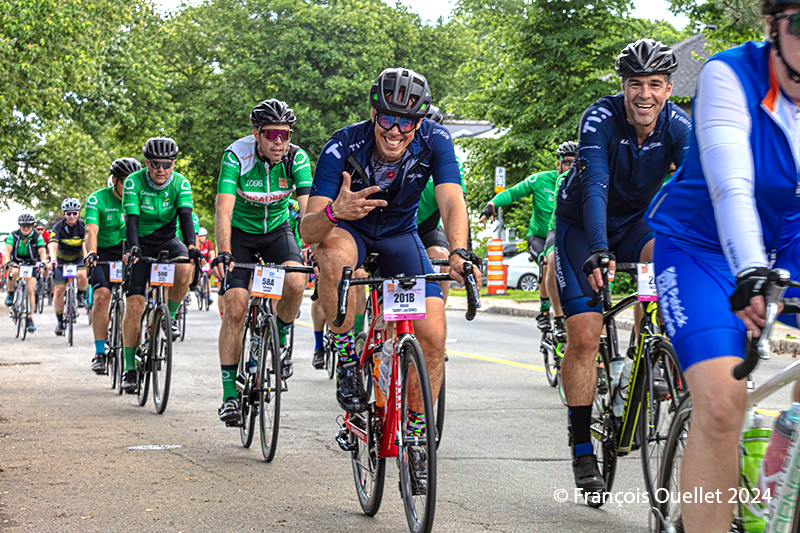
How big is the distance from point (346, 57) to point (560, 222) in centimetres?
4101

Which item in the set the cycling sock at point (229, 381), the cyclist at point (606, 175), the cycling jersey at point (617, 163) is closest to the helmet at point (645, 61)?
the cyclist at point (606, 175)

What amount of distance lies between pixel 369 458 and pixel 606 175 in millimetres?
1787

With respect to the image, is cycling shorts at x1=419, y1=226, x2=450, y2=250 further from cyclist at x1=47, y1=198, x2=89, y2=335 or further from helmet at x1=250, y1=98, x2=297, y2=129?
cyclist at x1=47, y1=198, x2=89, y2=335

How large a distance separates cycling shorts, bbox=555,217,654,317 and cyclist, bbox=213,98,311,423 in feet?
7.49

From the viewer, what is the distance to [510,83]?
34.0m

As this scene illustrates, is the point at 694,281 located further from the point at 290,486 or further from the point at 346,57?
the point at 346,57

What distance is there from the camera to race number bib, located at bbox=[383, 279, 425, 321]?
185 inches

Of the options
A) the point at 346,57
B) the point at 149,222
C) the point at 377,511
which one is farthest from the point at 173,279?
the point at 346,57

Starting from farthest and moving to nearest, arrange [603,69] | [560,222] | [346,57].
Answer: [346,57], [603,69], [560,222]

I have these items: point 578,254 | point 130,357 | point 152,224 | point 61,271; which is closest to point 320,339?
point 130,357

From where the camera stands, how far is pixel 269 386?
666 centimetres

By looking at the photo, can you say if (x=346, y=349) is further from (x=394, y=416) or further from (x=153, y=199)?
(x=153, y=199)

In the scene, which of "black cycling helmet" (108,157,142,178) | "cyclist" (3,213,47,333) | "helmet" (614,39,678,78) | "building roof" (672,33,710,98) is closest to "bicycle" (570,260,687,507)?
Answer: "helmet" (614,39,678,78)

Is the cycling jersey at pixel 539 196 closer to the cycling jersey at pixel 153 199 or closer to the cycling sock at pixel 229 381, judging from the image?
the cycling jersey at pixel 153 199
